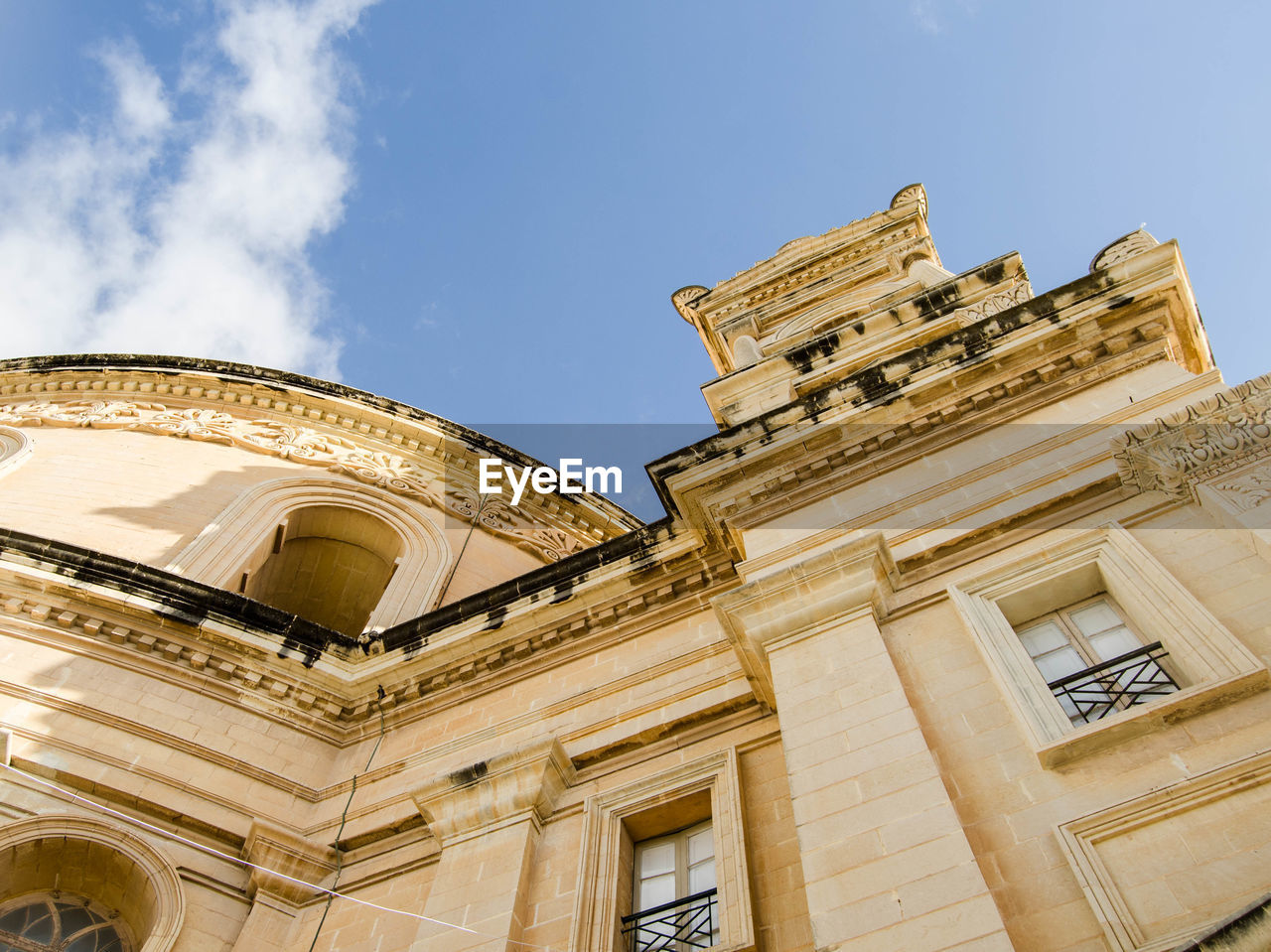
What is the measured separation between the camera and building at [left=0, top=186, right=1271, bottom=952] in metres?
6.46

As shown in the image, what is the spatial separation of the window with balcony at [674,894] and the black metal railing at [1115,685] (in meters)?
2.97

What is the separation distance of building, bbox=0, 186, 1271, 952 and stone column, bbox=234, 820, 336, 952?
0.04 metres

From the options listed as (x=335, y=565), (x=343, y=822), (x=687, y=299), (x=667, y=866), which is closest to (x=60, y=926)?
(x=343, y=822)

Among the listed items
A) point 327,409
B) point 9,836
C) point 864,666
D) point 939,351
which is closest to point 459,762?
point 9,836

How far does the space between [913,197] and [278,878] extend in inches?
717

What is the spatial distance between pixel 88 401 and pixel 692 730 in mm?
15114

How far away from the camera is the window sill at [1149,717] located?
6574 millimetres

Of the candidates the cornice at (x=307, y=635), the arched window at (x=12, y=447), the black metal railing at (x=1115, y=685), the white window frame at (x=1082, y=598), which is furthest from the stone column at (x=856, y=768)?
the arched window at (x=12, y=447)

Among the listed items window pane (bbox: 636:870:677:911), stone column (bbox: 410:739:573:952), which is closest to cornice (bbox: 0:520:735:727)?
stone column (bbox: 410:739:573:952)

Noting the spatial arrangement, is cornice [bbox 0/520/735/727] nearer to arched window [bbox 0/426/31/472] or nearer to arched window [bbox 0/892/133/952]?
arched window [bbox 0/892/133/952]

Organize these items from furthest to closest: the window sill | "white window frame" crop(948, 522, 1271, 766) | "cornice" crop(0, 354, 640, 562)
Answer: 1. "cornice" crop(0, 354, 640, 562)
2. "white window frame" crop(948, 522, 1271, 766)
3. the window sill

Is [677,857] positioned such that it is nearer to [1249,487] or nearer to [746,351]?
[1249,487]

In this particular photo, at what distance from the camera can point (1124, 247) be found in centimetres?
1200

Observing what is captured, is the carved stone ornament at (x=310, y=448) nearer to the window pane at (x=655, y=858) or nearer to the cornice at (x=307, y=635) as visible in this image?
the cornice at (x=307, y=635)
